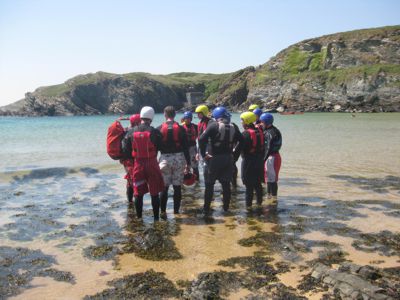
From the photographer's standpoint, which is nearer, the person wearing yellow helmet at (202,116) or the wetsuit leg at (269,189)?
the wetsuit leg at (269,189)

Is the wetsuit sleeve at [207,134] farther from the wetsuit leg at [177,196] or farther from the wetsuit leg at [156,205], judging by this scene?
the wetsuit leg at [156,205]

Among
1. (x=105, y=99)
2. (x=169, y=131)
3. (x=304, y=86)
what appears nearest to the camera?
(x=169, y=131)

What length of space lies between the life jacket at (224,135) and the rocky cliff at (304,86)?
71351 mm

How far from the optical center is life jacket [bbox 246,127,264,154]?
29.4 ft

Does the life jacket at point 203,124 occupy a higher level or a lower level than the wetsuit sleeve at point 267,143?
higher

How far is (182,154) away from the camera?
862cm

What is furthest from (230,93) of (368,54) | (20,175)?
(20,175)

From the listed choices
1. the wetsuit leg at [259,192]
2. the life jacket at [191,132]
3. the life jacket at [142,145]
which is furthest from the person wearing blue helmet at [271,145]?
the life jacket at [142,145]

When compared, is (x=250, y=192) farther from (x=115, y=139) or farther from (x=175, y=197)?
(x=115, y=139)

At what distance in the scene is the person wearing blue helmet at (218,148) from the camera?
8.30 m

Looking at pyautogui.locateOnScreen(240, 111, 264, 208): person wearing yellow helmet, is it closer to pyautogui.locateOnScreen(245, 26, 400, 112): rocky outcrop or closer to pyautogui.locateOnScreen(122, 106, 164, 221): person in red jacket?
pyautogui.locateOnScreen(122, 106, 164, 221): person in red jacket

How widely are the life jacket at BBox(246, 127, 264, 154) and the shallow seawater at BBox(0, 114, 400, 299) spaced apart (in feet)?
4.93

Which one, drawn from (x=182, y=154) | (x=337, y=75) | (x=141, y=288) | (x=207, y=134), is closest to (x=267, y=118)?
(x=207, y=134)

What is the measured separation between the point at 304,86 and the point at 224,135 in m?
81.8
